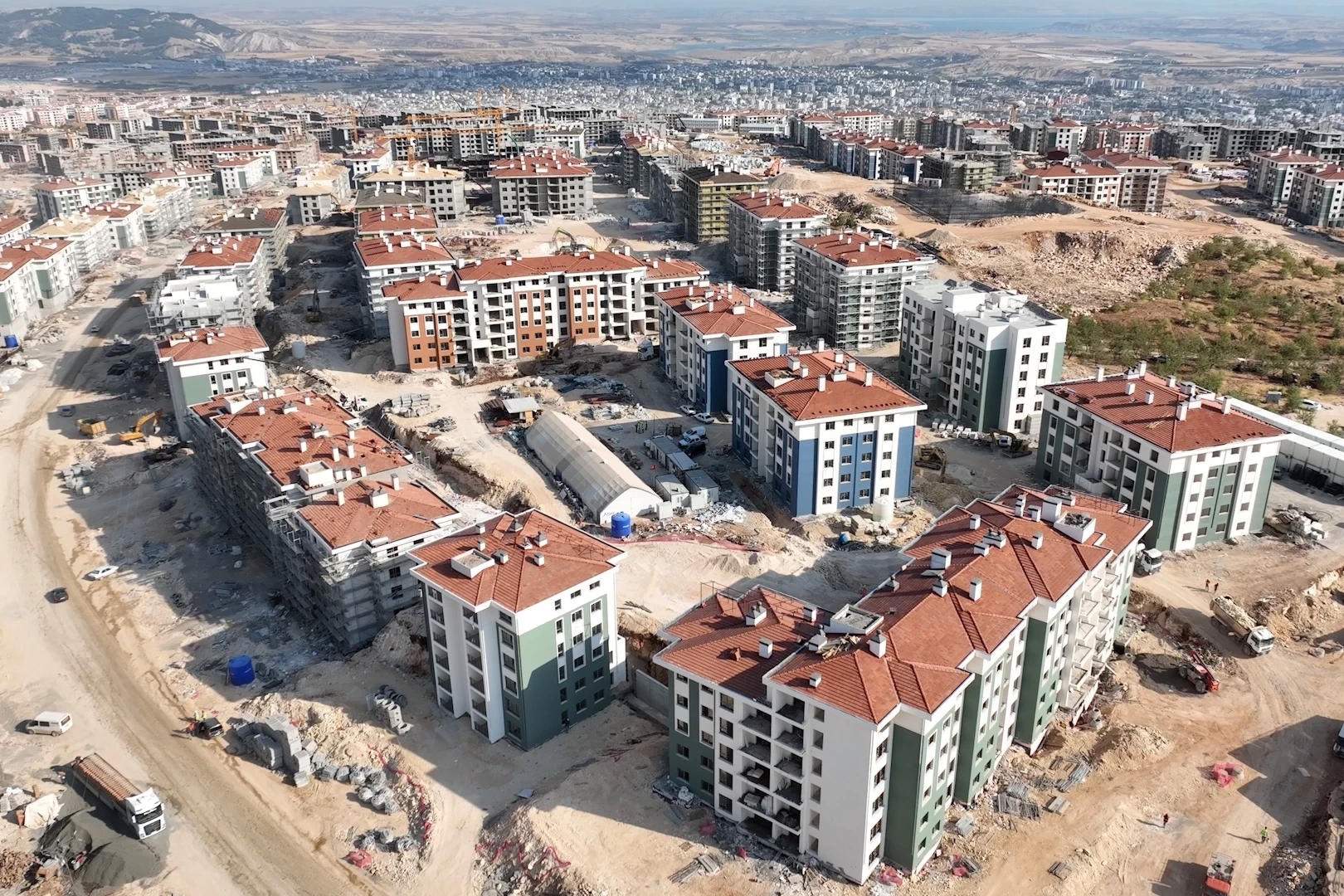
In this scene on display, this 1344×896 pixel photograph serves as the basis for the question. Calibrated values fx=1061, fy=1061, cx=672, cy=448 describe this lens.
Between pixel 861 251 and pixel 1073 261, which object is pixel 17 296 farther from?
pixel 1073 261

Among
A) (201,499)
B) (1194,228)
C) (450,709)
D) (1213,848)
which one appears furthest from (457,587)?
(1194,228)

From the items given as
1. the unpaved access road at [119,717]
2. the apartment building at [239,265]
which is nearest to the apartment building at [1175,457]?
the unpaved access road at [119,717]

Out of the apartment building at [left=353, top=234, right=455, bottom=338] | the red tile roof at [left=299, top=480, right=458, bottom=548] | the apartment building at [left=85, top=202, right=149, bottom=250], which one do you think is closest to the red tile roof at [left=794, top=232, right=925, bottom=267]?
the apartment building at [left=353, top=234, right=455, bottom=338]

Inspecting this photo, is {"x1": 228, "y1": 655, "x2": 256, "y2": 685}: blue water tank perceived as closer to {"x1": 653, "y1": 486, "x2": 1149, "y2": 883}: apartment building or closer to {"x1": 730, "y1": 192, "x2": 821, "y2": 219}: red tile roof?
{"x1": 653, "y1": 486, "x2": 1149, "y2": 883}: apartment building

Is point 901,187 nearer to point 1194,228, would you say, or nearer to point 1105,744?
point 1194,228

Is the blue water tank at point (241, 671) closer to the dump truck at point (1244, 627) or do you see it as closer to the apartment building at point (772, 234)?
the dump truck at point (1244, 627)
